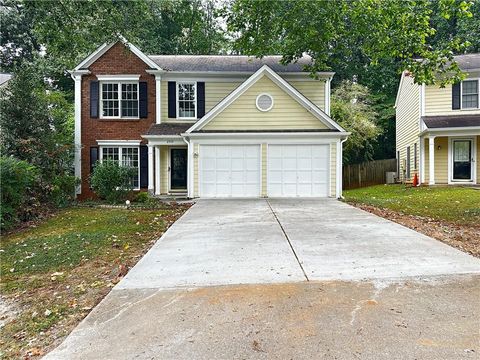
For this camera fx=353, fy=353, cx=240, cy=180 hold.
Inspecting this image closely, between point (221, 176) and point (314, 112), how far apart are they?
168 inches

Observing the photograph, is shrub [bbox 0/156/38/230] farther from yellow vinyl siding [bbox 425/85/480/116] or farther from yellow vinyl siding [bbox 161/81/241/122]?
yellow vinyl siding [bbox 425/85/480/116]

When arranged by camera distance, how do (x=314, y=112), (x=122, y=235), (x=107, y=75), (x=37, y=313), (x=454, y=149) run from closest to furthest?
(x=37, y=313) → (x=122, y=235) → (x=314, y=112) → (x=107, y=75) → (x=454, y=149)

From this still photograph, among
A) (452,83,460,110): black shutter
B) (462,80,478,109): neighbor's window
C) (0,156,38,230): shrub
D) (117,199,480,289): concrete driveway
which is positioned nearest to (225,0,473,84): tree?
(117,199,480,289): concrete driveway

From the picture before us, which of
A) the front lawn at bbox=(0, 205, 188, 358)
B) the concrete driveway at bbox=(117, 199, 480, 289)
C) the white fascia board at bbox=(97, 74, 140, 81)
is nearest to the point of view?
the front lawn at bbox=(0, 205, 188, 358)

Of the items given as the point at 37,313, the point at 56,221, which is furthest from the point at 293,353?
the point at 56,221

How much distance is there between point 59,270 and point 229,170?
28.9 feet

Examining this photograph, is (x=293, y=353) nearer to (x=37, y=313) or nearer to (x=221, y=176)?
(x=37, y=313)

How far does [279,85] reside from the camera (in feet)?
44.1

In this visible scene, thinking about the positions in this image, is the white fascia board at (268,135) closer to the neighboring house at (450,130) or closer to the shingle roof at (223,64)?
the shingle roof at (223,64)

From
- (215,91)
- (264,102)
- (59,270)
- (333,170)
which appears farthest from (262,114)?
(59,270)

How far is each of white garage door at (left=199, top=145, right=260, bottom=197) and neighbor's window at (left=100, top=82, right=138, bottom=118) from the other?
14.4 ft

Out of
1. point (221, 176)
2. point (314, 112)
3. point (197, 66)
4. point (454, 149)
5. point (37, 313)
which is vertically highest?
point (197, 66)

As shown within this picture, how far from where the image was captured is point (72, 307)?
383 cm

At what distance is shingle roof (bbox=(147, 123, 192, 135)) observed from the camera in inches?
569
